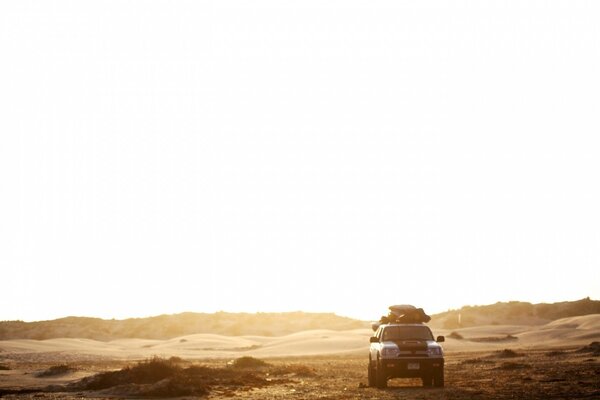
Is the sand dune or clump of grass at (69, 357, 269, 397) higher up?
the sand dune

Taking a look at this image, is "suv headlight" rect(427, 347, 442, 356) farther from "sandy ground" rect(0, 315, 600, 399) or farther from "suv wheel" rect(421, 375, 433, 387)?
"sandy ground" rect(0, 315, 600, 399)

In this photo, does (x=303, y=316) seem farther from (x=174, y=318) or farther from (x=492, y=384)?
(x=492, y=384)

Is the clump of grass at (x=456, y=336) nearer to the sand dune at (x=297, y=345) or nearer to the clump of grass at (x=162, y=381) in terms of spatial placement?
the sand dune at (x=297, y=345)

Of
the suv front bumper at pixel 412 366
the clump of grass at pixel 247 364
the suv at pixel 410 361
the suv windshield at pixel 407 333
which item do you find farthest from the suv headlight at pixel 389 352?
the clump of grass at pixel 247 364

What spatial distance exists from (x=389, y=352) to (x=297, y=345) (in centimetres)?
5250

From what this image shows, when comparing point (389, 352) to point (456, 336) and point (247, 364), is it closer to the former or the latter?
point (247, 364)

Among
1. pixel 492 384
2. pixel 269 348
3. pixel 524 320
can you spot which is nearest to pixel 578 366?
pixel 492 384

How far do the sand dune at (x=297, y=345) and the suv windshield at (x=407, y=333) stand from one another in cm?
3942

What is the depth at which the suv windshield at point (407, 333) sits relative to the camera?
29703mm

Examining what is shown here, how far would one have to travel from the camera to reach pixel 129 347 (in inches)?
3553

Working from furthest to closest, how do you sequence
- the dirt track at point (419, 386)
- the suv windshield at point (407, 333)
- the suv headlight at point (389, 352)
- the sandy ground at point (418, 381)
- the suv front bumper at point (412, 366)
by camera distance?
the suv windshield at point (407, 333), the suv headlight at point (389, 352), the suv front bumper at point (412, 366), the sandy ground at point (418, 381), the dirt track at point (419, 386)

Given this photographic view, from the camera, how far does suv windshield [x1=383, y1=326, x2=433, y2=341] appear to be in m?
29.7

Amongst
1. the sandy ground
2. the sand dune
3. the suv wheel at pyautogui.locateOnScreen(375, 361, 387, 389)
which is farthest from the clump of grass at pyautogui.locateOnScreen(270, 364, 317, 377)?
the sand dune

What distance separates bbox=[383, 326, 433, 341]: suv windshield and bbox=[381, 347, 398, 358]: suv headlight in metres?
0.68
